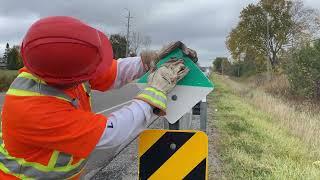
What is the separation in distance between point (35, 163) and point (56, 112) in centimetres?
28

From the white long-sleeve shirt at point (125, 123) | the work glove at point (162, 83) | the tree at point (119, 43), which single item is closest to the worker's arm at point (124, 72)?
the work glove at point (162, 83)

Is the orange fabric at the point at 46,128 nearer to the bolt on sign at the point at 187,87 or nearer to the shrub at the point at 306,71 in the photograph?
the bolt on sign at the point at 187,87

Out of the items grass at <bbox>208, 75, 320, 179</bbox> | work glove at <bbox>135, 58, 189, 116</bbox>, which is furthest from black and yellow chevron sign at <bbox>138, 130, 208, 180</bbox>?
grass at <bbox>208, 75, 320, 179</bbox>

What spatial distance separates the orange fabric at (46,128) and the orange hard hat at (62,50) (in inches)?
5.3

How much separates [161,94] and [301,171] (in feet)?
14.4

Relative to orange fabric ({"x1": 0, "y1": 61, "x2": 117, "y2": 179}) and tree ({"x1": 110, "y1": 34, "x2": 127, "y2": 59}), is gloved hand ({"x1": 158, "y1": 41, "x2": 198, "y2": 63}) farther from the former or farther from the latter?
tree ({"x1": 110, "y1": 34, "x2": 127, "y2": 59})

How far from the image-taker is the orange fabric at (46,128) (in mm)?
2605

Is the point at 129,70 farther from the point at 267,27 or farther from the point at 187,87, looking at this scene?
the point at 267,27

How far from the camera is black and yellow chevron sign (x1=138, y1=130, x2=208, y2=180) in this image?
Answer: 3262 mm

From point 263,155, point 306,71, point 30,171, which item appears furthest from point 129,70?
point 306,71

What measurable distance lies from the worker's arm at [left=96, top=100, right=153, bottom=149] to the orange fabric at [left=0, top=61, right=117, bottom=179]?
49 millimetres

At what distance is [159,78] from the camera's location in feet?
9.71

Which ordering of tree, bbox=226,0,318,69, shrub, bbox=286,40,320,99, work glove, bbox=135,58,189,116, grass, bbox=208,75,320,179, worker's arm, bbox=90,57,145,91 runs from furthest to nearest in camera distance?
1. tree, bbox=226,0,318,69
2. shrub, bbox=286,40,320,99
3. grass, bbox=208,75,320,179
4. worker's arm, bbox=90,57,145,91
5. work glove, bbox=135,58,189,116

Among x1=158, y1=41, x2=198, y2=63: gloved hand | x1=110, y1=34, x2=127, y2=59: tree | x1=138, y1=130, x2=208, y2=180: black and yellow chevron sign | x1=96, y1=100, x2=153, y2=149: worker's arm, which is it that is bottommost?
x1=110, y1=34, x2=127, y2=59: tree
